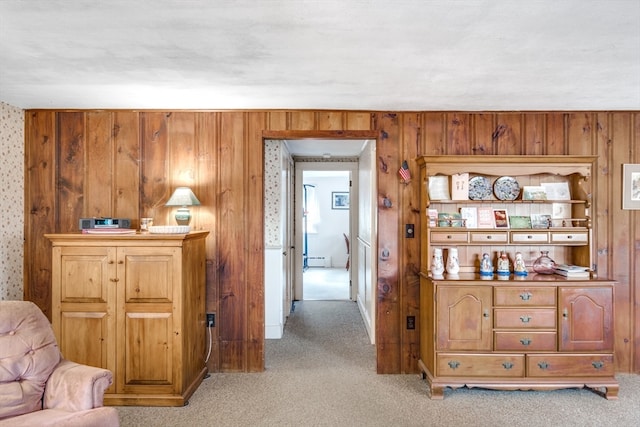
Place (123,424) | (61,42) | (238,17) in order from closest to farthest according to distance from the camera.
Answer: (238,17), (61,42), (123,424)

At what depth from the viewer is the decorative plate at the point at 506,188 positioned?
3.39 m

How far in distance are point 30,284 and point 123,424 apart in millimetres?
1610

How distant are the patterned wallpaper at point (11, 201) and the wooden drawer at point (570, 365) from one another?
13.7ft

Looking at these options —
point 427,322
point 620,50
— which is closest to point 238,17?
point 620,50

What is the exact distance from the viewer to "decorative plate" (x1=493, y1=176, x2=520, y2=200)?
11.1 feet

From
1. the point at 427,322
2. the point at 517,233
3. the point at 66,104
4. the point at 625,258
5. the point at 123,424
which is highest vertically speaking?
the point at 66,104

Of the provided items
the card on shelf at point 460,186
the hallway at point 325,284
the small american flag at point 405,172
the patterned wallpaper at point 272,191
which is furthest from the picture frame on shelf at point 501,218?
the hallway at point 325,284

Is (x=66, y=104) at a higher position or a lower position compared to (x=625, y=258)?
higher

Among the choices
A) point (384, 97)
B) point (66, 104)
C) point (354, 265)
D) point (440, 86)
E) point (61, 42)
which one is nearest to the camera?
point (61, 42)

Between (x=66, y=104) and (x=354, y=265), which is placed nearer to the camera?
(x=66, y=104)

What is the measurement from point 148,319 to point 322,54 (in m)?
2.21

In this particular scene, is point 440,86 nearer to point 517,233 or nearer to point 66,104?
point 517,233

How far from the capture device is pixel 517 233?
3277mm

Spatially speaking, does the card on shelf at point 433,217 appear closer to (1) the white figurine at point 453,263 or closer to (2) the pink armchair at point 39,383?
(1) the white figurine at point 453,263
